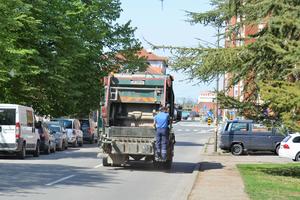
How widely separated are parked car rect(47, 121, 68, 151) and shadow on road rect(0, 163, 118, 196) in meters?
13.6

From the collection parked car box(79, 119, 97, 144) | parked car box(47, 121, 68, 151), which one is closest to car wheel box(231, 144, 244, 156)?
parked car box(47, 121, 68, 151)

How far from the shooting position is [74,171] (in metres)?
19.9

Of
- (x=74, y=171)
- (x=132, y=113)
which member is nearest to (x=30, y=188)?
(x=74, y=171)

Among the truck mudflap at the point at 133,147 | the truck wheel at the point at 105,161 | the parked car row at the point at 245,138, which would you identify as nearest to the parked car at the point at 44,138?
the truck wheel at the point at 105,161

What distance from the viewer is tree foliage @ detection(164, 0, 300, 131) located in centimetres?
1705

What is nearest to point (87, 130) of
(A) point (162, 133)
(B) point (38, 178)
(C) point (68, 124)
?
(C) point (68, 124)

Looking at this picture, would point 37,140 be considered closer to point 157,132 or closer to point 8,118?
point 8,118

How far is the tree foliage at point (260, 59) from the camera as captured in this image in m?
17.0

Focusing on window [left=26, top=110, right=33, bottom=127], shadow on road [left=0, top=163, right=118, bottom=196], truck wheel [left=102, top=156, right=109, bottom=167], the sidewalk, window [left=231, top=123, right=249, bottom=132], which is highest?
window [left=26, top=110, right=33, bottom=127]

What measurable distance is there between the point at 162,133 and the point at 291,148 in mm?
12517

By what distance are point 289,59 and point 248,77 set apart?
210 inches

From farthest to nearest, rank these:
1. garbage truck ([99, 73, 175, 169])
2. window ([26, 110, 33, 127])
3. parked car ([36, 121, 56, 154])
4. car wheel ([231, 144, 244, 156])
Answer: car wheel ([231, 144, 244, 156]) < parked car ([36, 121, 56, 154]) < window ([26, 110, 33, 127]) < garbage truck ([99, 73, 175, 169])

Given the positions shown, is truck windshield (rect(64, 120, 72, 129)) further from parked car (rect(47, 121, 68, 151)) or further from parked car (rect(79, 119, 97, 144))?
parked car (rect(79, 119, 97, 144))

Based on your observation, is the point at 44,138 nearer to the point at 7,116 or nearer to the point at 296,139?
the point at 7,116
